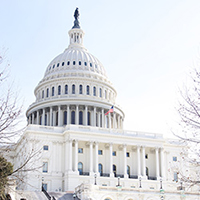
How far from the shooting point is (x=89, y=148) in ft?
289

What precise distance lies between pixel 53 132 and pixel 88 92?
80.0 ft

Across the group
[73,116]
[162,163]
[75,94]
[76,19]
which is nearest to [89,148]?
[162,163]

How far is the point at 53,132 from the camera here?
8719cm

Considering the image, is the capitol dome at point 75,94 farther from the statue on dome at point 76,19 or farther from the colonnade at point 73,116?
the statue on dome at point 76,19

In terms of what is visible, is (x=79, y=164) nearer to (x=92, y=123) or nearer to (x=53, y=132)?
(x=53, y=132)

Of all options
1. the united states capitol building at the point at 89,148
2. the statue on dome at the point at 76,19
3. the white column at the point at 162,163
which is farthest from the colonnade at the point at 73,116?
the statue on dome at the point at 76,19

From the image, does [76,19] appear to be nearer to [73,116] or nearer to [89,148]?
[73,116]

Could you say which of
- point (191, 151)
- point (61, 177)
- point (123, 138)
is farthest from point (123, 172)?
point (191, 151)

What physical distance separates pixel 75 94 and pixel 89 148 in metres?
21.8

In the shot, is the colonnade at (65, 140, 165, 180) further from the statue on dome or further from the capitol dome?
the statue on dome

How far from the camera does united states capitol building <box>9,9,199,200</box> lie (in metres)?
71.2

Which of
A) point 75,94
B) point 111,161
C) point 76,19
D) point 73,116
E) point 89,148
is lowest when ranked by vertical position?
point 111,161

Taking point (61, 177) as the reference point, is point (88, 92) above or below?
above

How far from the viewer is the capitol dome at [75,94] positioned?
104 meters
